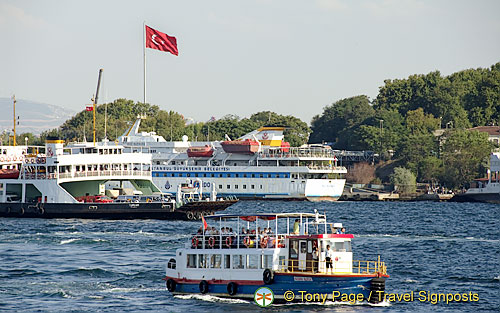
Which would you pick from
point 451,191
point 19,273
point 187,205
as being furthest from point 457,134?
point 19,273

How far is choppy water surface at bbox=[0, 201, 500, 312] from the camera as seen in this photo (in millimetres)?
36719

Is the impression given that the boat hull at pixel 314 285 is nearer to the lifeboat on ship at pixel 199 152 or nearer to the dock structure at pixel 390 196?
the dock structure at pixel 390 196

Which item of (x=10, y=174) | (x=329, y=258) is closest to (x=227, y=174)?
(x=10, y=174)

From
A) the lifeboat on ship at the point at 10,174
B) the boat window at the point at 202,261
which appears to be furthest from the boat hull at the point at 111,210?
the boat window at the point at 202,261

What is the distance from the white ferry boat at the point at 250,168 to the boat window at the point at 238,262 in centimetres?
8457

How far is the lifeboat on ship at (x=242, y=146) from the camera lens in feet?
403

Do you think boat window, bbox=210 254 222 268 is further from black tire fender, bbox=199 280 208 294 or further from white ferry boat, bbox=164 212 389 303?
black tire fender, bbox=199 280 208 294

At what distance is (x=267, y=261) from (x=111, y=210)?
40900mm

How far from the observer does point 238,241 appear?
121 feet

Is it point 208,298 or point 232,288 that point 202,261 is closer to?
point 208,298

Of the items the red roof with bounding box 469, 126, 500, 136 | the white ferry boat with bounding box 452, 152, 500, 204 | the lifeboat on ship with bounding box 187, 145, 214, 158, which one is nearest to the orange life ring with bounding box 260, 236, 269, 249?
the white ferry boat with bounding box 452, 152, 500, 204

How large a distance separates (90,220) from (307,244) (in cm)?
4293

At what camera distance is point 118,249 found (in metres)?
54.5

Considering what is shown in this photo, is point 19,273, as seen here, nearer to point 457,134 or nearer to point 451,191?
point 451,191
